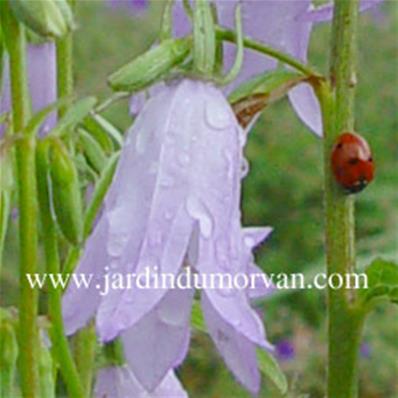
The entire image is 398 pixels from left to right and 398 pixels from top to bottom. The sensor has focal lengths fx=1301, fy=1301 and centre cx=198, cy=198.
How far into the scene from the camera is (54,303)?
86 centimetres

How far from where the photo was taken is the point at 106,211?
883mm

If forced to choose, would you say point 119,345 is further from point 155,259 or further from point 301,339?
point 301,339

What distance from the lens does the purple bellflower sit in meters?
0.86

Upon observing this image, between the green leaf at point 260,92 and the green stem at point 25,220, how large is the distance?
0.56 feet

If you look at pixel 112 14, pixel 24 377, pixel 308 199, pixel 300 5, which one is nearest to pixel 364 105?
pixel 308 199

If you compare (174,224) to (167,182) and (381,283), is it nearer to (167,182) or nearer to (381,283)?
(167,182)

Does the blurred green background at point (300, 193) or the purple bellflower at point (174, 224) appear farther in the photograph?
the blurred green background at point (300, 193)

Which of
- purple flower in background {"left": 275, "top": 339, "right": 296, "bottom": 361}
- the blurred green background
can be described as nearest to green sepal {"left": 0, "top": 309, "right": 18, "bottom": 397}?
the blurred green background

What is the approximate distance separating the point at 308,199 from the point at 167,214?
2.16 m

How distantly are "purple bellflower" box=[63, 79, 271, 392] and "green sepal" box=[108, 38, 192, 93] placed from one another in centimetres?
4

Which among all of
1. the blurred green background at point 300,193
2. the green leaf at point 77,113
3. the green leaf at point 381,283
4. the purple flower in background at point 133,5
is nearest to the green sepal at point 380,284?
the green leaf at point 381,283

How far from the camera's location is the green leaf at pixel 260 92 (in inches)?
36.9

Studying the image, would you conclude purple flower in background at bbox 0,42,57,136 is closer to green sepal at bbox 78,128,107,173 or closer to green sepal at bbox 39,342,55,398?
green sepal at bbox 78,128,107,173

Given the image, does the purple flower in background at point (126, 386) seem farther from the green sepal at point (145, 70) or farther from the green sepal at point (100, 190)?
the green sepal at point (145, 70)
